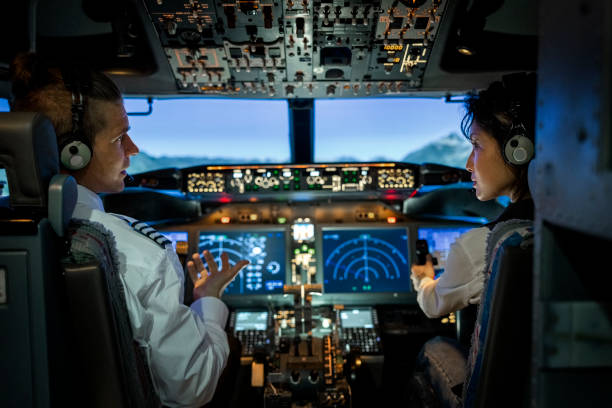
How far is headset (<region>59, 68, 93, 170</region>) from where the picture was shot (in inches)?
43.4

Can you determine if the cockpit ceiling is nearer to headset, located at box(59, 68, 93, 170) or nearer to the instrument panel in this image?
the instrument panel

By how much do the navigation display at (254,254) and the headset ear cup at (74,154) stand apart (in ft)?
4.93

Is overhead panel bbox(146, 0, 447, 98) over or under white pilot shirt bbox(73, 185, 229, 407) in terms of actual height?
over

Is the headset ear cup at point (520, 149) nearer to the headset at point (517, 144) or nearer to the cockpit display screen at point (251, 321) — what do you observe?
the headset at point (517, 144)

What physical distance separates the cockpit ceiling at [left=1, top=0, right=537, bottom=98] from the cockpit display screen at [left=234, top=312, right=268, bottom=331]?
1.32 meters

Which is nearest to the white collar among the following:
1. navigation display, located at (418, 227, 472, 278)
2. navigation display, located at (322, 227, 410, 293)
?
navigation display, located at (322, 227, 410, 293)

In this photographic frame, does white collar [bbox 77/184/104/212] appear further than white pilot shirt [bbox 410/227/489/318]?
No

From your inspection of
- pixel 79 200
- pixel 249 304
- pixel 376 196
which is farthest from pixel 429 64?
pixel 79 200

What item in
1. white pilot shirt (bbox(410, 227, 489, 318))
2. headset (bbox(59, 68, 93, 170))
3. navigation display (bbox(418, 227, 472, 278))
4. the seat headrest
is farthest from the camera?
navigation display (bbox(418, 227, 472, 278))

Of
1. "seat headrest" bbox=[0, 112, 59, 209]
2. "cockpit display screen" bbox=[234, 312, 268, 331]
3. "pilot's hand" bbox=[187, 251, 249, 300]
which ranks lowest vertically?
"cockpit display screen" bbox=[234, 312, 268, 331]

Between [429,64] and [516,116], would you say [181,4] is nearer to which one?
[429,64]

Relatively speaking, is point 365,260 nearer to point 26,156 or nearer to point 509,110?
point 509,110

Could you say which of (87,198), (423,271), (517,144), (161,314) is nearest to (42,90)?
(87,198)

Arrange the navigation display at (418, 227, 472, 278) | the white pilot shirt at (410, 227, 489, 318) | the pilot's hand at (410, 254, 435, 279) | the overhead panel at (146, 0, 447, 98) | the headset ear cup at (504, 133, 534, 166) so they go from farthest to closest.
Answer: the navigation display at (418, 227, 472, 278) < the overhead panel at (146, 0, 447, 98) < the pilot's hand at (410, 254, 435, 279) < the white pilot shirt at (410, 227, 489, 318) < the headset ear cup at (504, 133, 534, 166)
